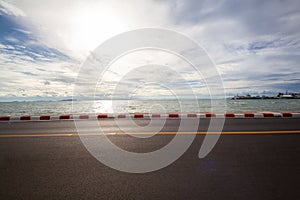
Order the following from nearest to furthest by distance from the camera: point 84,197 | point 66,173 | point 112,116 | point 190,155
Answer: point 84,197, point 66,173, point 190,155, point 112,116

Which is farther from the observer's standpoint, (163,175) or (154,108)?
(154,108)

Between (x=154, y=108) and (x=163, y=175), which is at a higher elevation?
(x=154, y=108)

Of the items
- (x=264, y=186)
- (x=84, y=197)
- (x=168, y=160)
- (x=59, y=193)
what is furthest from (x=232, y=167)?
(x=59, y=193)

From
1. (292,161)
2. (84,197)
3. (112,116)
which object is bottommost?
(84,197)

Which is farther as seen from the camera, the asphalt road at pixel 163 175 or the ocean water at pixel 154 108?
the ocean water at pixel 154 108

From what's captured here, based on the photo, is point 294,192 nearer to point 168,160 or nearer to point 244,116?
point 168,160

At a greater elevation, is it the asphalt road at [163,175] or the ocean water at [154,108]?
the ocean water at [154,108]

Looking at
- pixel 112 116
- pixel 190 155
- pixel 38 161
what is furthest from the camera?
pixel 112 116

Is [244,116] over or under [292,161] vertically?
over

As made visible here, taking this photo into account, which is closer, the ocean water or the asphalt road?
the asphalt road

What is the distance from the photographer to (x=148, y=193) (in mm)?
2486

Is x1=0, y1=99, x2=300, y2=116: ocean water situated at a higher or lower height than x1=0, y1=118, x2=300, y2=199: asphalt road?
higher

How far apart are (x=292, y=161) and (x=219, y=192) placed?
2174 millimetres

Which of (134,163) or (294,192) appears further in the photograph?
(134,163)
